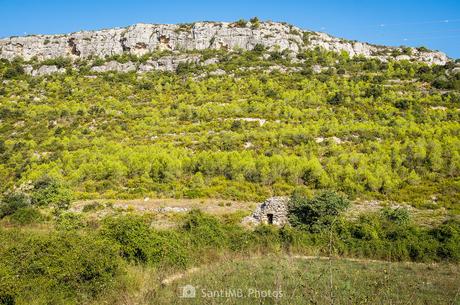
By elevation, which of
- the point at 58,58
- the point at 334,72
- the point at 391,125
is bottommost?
the point at 391,125

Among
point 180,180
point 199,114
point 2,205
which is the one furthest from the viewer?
point 199,114

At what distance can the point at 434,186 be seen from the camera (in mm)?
29703

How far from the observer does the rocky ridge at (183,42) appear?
242 feet

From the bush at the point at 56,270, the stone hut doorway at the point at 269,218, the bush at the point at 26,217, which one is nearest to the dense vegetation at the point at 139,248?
the bush at the point at 56,270

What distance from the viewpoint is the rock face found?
73.9 m

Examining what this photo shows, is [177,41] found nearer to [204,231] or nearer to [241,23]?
[241,23]

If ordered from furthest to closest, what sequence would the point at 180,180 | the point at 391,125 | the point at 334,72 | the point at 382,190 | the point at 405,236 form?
the point at 334,72 → the point at 391,125 → the point at 180,180 → the point at 382,190 → the point at 405,236

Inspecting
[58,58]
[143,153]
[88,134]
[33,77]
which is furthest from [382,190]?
[58,58]

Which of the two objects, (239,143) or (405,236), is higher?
(239,143)

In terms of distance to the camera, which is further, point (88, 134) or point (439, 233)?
point (88, 134)

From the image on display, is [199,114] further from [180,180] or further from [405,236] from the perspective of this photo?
[405,236]

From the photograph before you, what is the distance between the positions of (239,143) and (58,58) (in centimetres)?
5050

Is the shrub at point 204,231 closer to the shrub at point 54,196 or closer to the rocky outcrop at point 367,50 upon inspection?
the shrub at point 54,196

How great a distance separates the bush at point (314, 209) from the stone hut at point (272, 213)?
0.49 m
